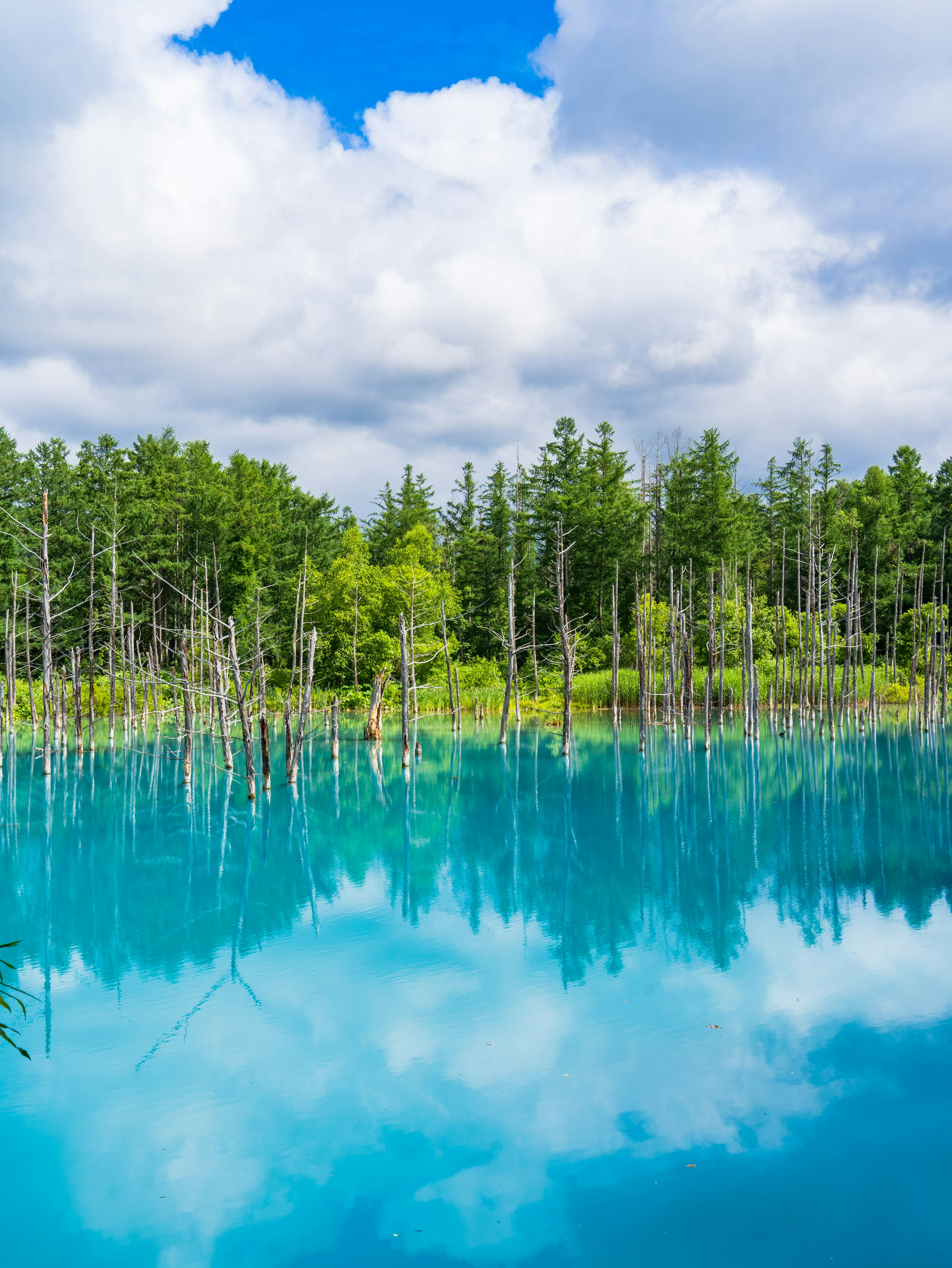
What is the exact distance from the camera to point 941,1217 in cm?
543

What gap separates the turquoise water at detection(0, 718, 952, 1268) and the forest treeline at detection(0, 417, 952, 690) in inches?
769

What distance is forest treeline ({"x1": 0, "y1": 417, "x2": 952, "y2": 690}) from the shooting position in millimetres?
38281

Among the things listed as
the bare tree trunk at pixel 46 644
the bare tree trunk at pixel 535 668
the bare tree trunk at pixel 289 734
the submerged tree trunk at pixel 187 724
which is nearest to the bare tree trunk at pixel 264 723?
the bare tree trunk at pixel 289 734

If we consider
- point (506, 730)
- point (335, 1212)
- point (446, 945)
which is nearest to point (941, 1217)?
point (335, 1212)

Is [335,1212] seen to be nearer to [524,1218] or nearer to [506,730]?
[524,1218]

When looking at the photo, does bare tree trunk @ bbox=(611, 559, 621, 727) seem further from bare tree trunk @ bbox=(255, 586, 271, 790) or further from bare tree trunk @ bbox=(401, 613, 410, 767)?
bare tree trunk @ bbox=(255, 586, 271, 790)

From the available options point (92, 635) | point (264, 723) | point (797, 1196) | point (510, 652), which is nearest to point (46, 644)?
point (264, 723)

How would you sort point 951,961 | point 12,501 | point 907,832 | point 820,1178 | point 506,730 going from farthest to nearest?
point 12,501
point 506,730
point 907,832
point 951,961
point 820,1178

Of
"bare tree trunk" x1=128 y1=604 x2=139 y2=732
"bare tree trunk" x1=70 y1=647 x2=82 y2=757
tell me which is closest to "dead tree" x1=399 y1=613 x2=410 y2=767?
"bare tree trunk" x1=128 y1=604 x2=139 y2=732

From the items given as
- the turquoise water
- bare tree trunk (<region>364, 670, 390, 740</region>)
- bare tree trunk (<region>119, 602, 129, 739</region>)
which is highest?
bare tree trunk (<region>119, 602, 129, 739</region>)

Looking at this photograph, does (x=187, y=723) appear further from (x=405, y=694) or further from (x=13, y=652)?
(x=13, y=652)

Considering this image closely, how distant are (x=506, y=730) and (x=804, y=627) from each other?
15.9 m

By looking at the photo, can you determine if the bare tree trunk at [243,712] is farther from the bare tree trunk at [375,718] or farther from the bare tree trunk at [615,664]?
the bare tree trunk at [615,664]

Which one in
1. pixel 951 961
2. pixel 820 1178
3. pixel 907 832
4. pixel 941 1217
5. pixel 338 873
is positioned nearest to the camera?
pixel 941 1217
